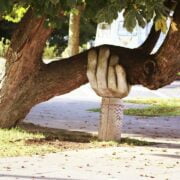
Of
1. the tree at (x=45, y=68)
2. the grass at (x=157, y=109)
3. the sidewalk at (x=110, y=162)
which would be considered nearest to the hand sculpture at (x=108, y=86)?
the tree at (x=45, y=68)

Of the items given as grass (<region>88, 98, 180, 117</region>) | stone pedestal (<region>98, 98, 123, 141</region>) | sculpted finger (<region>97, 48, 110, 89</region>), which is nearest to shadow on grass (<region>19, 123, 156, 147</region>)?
stone pedestal (<region>98, 98, 123, 141</region>)

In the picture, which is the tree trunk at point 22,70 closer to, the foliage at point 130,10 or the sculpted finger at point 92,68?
the sculpted finger at point 92,68

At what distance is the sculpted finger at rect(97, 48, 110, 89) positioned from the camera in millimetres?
11078

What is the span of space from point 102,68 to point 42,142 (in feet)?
5.43

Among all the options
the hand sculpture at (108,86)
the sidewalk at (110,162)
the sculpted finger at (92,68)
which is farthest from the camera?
the sculpted finger at (92,68)

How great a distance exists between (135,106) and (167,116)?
2863 millimetres

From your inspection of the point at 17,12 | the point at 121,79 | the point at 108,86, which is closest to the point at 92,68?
the point at 108,86

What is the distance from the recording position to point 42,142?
11.0 metres

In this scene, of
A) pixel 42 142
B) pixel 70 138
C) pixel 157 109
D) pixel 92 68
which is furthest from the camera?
pixel 157 109

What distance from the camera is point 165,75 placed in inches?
433

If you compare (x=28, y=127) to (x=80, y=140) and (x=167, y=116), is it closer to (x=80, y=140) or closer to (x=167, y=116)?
(x=80, y=140)

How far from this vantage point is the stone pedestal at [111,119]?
37.3 ft

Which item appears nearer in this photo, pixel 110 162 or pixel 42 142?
pixel 110 162

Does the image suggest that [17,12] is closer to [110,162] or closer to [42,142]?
[42,142]
